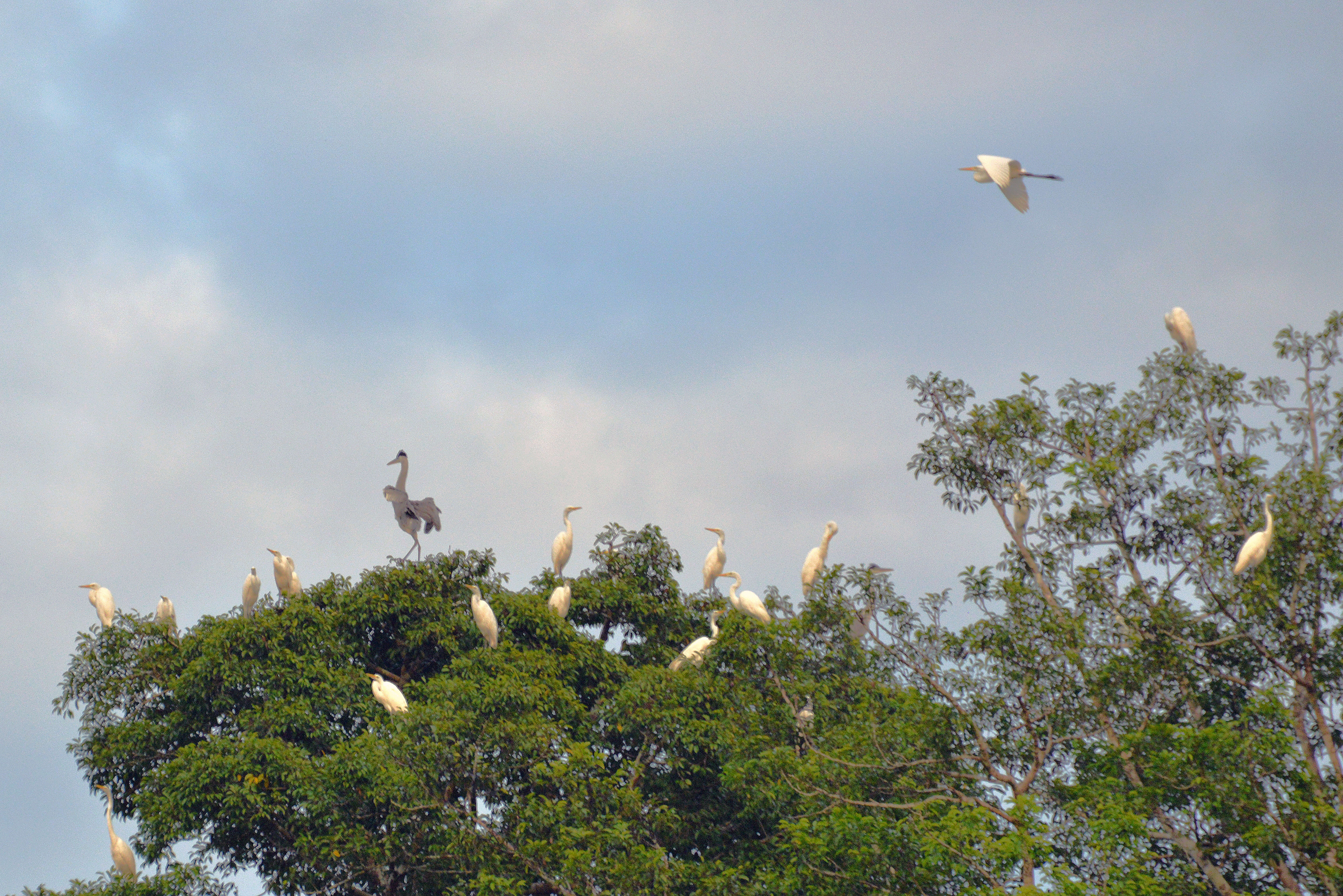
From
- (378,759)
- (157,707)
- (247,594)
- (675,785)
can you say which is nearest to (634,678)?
(675,785)

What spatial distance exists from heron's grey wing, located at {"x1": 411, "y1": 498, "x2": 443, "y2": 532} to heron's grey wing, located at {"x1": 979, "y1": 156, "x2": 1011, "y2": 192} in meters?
11.2

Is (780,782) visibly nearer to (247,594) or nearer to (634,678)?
(634,678)

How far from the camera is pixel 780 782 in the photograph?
1186 cm

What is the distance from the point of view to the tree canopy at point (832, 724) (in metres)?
10.1

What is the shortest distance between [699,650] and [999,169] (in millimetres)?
6796

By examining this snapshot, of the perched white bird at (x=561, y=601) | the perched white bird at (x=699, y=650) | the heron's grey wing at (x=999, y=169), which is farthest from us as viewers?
the perched white bird at (x=561, y=601)

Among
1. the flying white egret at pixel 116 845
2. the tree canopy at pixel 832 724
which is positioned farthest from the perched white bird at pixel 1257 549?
the flying white egret at pixel 116 845

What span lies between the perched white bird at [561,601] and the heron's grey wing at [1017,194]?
778 cm

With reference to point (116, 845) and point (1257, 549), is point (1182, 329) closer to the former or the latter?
point (1257, 549)

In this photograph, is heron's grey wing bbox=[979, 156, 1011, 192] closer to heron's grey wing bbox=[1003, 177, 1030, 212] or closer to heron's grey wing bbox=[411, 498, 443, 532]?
heron's grey wing bbox=[1003, 177, 1030, 212]

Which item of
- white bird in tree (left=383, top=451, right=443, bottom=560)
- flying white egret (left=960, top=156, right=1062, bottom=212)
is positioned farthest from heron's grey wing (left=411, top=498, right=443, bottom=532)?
flying white egret (left=960, top=156, right=1062, bottom=212)

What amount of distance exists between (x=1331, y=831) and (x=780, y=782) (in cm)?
445

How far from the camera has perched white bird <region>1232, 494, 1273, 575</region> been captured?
9930 millimetres

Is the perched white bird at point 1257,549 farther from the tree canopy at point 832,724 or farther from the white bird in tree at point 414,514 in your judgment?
the white bird in tree at point 414,514
